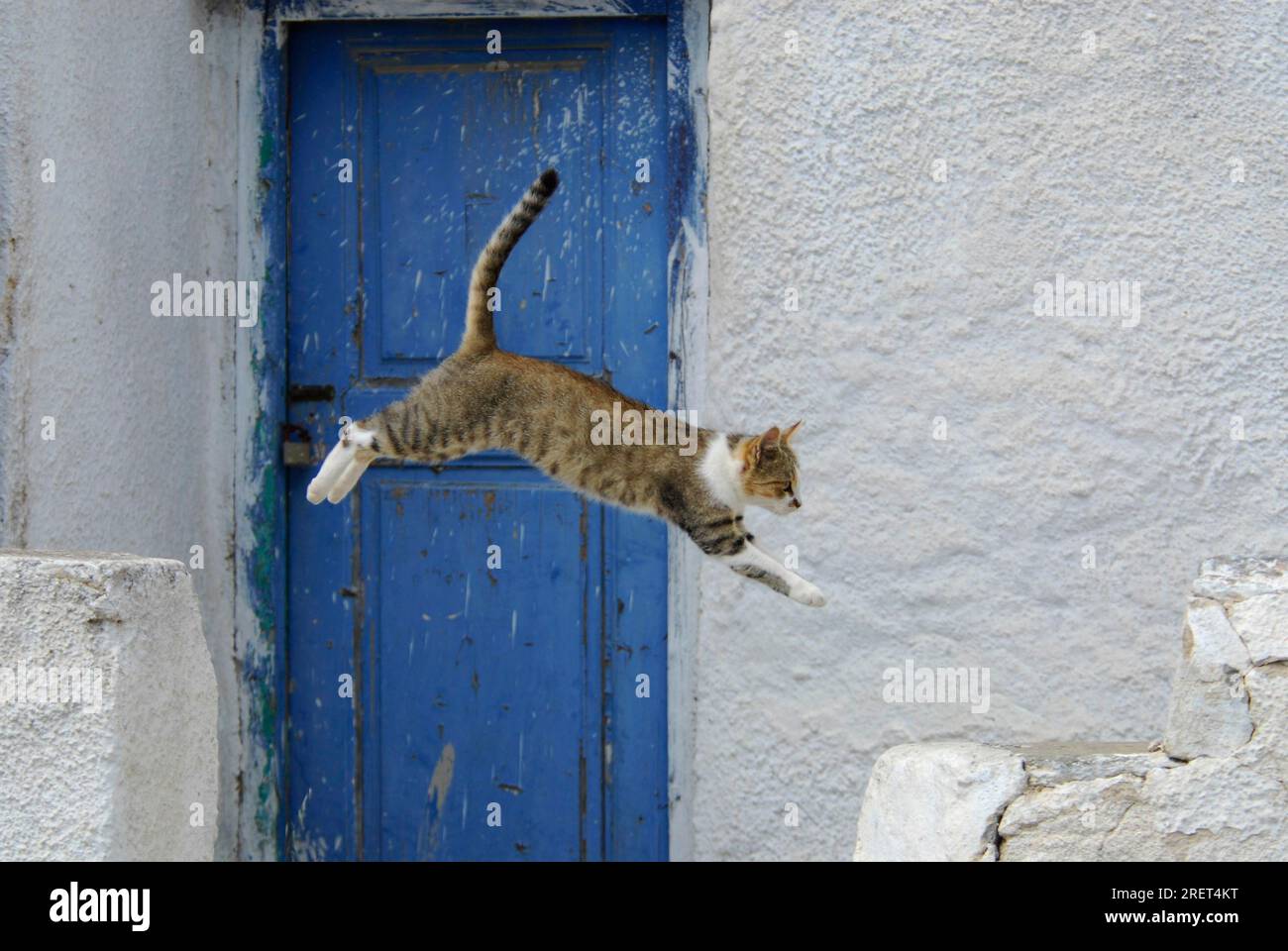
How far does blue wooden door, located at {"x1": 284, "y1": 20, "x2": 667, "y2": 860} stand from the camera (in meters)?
4.00

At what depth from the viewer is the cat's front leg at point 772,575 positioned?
2662 millimetres

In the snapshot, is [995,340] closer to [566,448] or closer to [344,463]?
[566,448]

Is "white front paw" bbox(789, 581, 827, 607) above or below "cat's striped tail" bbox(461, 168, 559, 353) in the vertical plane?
below

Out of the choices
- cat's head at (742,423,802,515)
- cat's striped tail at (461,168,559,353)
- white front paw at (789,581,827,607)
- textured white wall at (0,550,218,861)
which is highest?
cat's striped tail at (461,168,559,353)

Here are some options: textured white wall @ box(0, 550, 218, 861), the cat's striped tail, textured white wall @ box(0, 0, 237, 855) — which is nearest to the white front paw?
the cat's striped tail

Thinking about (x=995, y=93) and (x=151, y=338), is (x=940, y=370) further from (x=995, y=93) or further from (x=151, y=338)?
(x=151, y=338)

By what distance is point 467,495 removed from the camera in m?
4.12

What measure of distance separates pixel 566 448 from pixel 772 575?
16.9 inches

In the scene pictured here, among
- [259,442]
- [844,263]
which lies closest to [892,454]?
[844,263]

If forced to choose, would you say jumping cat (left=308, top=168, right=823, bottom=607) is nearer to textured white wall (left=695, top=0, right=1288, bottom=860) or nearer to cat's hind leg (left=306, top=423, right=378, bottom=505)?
cat's hind leg (left=306, top=423, right=378, bottom=505)

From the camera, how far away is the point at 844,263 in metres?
3.72

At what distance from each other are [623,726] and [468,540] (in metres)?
0.64

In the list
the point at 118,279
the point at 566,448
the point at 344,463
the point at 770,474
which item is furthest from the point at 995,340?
the point at 118,279

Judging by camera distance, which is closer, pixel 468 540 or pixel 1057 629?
pixel 1057 629
